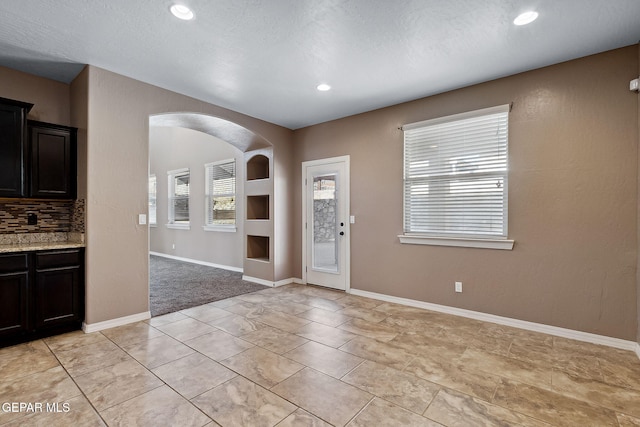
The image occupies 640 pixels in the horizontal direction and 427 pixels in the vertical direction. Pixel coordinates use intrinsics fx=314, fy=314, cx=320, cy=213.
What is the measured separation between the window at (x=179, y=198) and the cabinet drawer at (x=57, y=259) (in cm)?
467

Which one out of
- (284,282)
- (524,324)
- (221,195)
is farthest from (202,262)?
(524,324)

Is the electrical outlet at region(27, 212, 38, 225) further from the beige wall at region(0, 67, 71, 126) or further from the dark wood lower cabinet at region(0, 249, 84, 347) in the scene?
the beige wall at region(0, 67, 71, 126)

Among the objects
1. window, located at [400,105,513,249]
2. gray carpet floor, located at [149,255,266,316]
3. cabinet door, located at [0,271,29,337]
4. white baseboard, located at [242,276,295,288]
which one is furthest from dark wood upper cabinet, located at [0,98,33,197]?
window, located at [400,105,513,249]

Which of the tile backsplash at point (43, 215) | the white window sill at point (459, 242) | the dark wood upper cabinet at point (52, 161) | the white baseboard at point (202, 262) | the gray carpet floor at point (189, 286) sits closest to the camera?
the dark wood upper cabinet at point (52, 161)

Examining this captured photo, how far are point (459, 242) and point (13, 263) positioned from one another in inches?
183

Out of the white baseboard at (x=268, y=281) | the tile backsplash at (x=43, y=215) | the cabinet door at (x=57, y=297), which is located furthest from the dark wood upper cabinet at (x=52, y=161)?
the white baseboard at (x=268, y=281)

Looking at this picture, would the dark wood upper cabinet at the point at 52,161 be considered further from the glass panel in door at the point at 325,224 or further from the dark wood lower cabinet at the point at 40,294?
the glass panel in door at the point at 325,224

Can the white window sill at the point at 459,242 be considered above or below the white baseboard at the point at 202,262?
above

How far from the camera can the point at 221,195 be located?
23.2ft

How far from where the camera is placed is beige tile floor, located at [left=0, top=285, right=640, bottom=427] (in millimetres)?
1956

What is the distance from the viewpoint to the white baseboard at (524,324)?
293 cm

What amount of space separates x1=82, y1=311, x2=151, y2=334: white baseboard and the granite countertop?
2.77ft

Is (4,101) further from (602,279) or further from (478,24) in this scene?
(602,279)

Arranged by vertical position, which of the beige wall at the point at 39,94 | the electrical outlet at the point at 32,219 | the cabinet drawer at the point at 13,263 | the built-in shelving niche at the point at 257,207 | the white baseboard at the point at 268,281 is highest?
the beige wall at the point at 39,94
